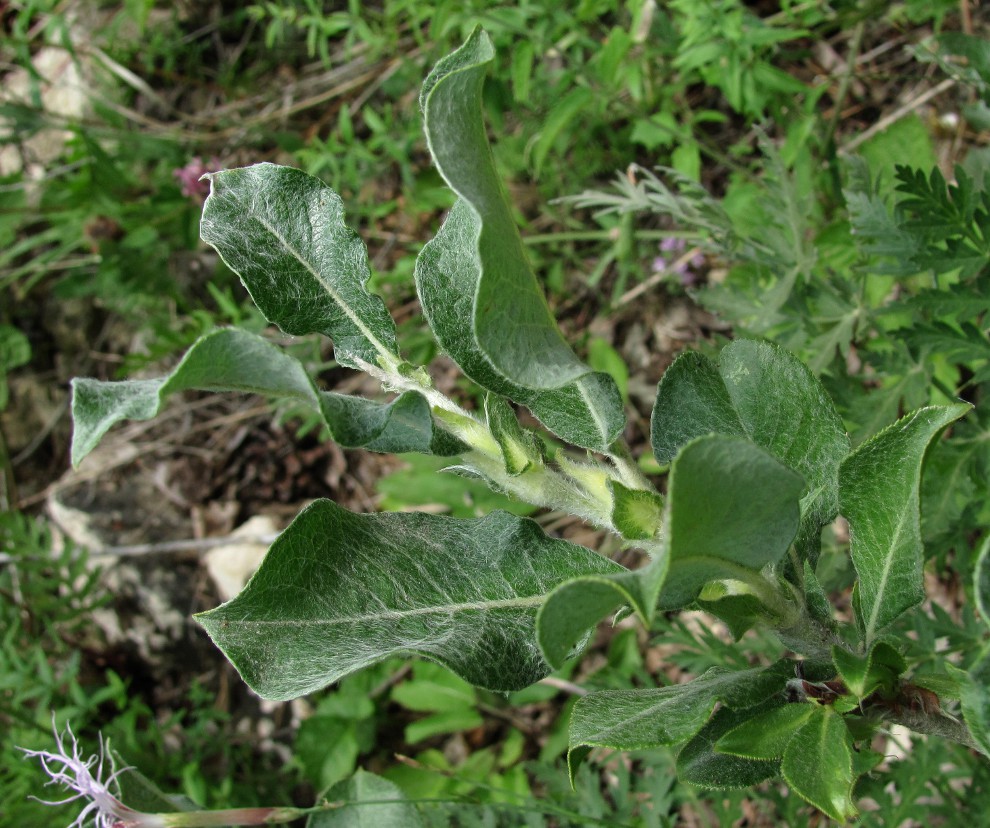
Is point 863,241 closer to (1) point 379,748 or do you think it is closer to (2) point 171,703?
(1) point 379,748

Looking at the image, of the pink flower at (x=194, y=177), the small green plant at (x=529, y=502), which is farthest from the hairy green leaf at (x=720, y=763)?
the pink flower at (x=194, y=177)

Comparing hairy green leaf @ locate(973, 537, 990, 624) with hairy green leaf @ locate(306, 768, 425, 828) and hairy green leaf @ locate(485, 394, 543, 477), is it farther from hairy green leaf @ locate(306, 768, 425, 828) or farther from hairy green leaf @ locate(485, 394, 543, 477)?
hairy green leaf @ locate(306, 768, 425, 828)

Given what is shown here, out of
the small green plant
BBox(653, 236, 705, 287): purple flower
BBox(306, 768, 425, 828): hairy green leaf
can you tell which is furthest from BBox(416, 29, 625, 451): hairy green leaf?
BBox(653, 236, 705, 287): purple flower

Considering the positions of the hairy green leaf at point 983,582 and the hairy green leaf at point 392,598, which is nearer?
the hairy green leaf at point 983,582

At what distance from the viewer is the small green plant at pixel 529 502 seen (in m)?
0.71

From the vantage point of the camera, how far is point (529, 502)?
84cm

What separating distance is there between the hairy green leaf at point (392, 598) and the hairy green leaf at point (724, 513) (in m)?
0.15

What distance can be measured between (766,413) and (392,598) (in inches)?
16.9

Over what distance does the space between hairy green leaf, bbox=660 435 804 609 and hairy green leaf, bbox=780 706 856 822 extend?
15 cm

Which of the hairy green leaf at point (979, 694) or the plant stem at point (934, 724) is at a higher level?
the hairy green leaf at point (979, 694)

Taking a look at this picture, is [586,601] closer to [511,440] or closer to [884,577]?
[511,440]

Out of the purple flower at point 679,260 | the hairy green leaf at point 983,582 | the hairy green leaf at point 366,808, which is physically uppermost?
the hairy green leaf at point 983,582

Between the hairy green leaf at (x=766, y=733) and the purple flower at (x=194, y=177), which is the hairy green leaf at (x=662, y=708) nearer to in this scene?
the hairy green leaf at (x=766, y=733)

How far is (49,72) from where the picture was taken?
4652 millimetres
